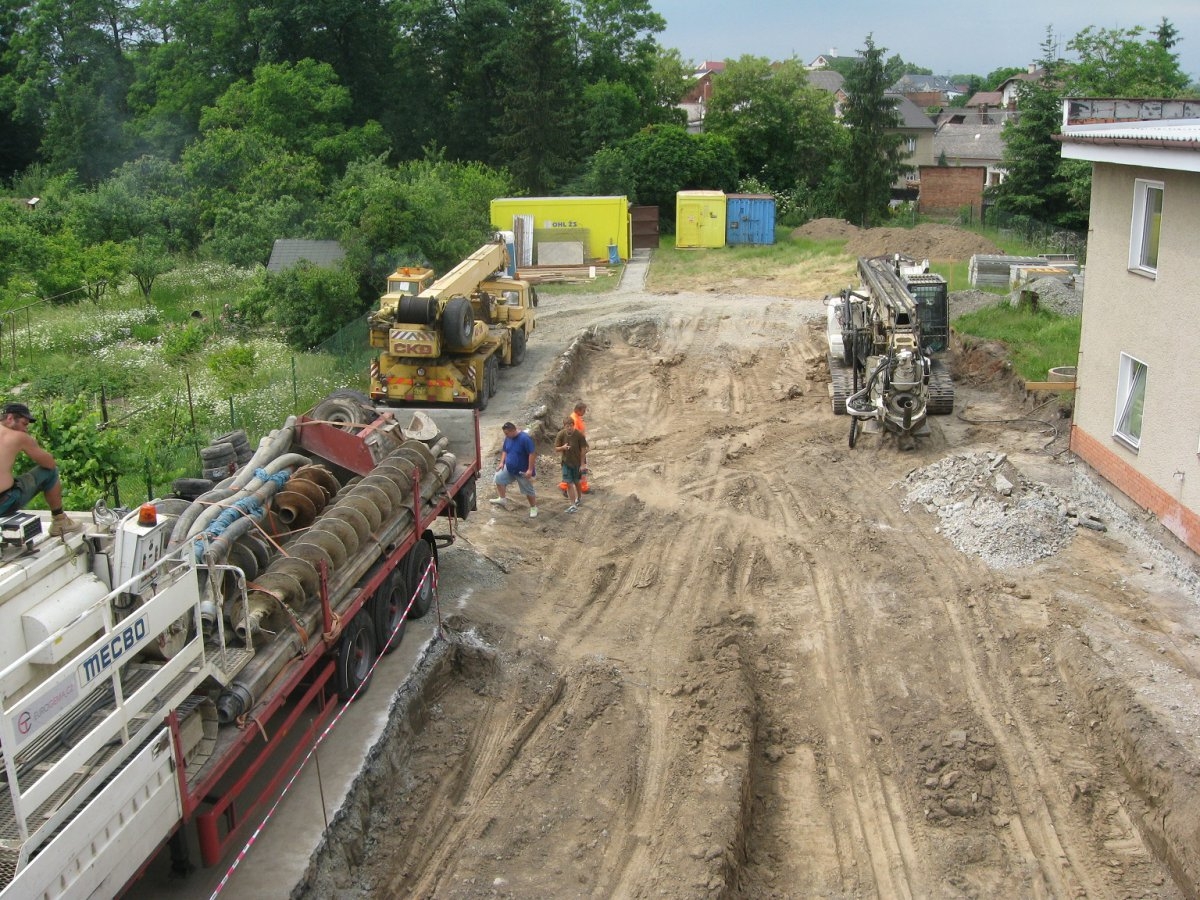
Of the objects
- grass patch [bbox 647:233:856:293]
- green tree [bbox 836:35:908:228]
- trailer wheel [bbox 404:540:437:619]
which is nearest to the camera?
trailer wheel [bbox 404:540:437:619]

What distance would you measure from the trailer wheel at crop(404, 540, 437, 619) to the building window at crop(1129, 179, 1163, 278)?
9581 mm

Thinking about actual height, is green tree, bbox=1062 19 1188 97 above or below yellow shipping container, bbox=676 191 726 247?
above

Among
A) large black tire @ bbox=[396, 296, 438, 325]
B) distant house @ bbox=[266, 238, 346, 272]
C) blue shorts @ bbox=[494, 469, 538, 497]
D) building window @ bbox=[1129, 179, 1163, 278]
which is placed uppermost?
building window @ bbox=[1129, 179, 1163, 278]

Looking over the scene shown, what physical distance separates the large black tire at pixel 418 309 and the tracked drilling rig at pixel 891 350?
23.0 ft

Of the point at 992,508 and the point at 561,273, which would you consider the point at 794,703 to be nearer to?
the point at 992,508

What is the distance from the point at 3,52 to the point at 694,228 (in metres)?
36.0

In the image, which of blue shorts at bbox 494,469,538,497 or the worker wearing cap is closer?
the worker wearing cap

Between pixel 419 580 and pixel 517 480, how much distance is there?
3.89 metres

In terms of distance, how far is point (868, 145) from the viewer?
45062mm


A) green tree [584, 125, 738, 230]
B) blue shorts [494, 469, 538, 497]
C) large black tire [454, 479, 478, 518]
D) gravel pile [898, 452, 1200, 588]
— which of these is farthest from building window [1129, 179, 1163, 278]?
green tree [584, 125, 738, 230]

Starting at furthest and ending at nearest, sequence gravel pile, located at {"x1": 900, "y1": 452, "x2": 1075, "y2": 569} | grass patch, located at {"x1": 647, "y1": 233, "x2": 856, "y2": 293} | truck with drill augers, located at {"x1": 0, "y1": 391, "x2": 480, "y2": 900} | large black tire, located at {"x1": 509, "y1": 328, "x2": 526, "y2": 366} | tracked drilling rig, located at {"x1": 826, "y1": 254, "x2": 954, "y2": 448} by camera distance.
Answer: grass patch, located at {"x1": 647, "y1": 233, "x2": 856, "y2": 293}, large black tire, located at {"x1": 509, "y1": 328, "x2": 526, "y2": 366}, tracked drilling rig, located at {"x1": 826, "y1": 254, "x2": 954, "y2": 448}, gravel pile, located at {"x1": 900, "y1": 452, "x2": 1075, "y2": 569}, truck with drill augers, located at {"x1": 0, "y1": 391, "x2": 480, "y2": 900}

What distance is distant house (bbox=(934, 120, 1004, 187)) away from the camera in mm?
64062

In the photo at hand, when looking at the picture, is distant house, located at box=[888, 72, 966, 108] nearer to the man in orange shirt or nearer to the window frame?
the window frame

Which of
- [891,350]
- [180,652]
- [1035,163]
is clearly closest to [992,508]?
[891,350]
